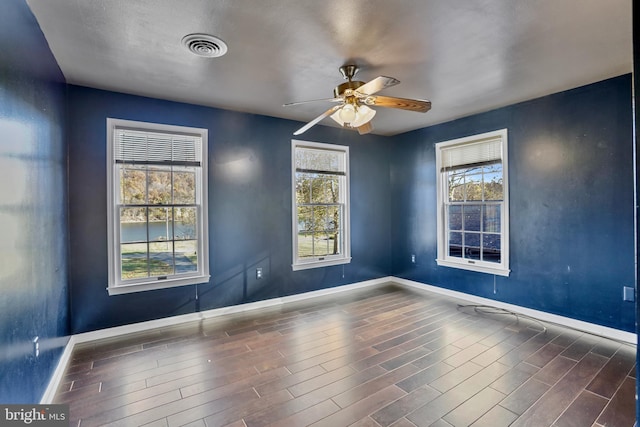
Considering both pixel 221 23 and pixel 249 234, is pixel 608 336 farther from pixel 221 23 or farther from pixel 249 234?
pixel 221 23

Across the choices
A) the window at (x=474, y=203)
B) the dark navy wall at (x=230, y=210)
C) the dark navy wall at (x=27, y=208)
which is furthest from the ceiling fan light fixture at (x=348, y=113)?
the window at (x=474, y=203)

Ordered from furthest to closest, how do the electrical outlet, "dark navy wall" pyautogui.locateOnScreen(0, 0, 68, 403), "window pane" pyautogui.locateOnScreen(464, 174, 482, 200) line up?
"window pane" pyautogui.locateOnScreen(464, 174, 482, 200) → the electrical outlet → "dark navy wall" pyautogui.locateOnScreen(0, 0, 68, 403)

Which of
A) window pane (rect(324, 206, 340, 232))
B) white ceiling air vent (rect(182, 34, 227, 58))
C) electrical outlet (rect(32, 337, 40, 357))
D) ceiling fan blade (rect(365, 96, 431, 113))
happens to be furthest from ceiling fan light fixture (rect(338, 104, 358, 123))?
electrical outlet (rect(32, 337, 40, 357))

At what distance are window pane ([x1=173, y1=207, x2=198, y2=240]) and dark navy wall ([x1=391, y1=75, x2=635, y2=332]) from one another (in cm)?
384

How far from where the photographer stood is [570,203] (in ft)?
11.4

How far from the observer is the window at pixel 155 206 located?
338 cm

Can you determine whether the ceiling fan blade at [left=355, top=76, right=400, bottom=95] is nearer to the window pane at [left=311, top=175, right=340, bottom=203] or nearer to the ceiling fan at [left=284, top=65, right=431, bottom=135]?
the ceiling fan at [left=284, top=65, right=431, bottom=135]

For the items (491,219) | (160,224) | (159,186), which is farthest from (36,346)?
(491,219)

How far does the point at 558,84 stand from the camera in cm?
329

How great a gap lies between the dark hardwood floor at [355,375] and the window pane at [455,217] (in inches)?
57.6

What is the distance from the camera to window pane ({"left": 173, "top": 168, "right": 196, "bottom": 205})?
3740 millimetres

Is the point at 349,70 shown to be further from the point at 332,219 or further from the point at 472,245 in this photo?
the point at 472,245

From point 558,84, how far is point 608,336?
2686 mm

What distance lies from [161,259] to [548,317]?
4647 millimetres
